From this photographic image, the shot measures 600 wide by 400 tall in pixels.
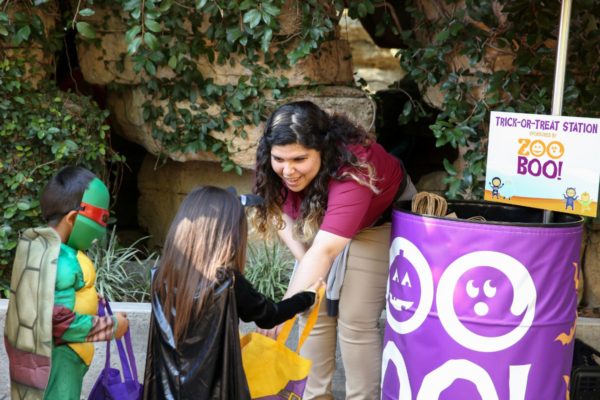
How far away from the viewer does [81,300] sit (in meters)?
2.87

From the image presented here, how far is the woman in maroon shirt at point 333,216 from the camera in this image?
309 centimetres

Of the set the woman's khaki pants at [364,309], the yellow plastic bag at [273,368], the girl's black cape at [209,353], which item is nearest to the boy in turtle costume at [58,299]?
the girl's black cape at [209,353]

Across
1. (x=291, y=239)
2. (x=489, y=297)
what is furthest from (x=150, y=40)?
(x=489, y=297)

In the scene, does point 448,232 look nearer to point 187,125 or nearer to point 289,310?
point 289,310

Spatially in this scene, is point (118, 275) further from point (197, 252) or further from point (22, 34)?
point (197, 252)

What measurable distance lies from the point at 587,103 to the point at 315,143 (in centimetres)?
215

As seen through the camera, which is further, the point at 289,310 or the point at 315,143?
the point at 315,143

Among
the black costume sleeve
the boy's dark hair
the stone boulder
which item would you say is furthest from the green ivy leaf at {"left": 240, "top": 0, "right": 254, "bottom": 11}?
the black costume sleeve

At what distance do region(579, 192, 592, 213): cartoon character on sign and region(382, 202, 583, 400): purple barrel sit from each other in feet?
0.22

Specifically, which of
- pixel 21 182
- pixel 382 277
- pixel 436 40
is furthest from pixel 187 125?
pixel 382 277

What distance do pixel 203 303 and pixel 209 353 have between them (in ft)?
0.55

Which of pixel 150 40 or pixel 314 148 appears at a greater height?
pixel 150 40

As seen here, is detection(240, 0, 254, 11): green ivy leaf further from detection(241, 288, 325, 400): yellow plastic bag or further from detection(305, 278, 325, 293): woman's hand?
detection(241, 288, 325, 400): yellow plastic bag

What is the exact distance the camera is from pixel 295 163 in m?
3.10
